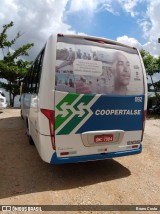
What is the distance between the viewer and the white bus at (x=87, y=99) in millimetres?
4359

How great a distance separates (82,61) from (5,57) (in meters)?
17.3

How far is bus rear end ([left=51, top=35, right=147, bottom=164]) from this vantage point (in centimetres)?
439

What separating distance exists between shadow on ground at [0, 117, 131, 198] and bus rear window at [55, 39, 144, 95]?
1846mm

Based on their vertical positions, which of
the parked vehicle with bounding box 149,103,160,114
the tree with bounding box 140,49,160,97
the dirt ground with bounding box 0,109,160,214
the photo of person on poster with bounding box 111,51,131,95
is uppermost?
the tree with bounding box 140,49,160,97

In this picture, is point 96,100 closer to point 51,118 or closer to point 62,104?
point 62,104

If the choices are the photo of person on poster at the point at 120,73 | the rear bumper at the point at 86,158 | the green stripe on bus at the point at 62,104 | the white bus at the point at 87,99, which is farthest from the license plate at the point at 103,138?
the photo of person on poster at the point at 120,73

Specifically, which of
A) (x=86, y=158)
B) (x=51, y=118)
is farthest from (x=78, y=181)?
(x=51, y=118)

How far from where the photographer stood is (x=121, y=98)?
480 cm

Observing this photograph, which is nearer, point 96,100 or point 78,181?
point 96,100

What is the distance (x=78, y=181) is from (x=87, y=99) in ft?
5.64

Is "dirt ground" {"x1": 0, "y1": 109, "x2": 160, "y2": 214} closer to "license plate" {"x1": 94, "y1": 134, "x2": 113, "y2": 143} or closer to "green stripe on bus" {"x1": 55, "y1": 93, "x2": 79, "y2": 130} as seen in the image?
"license plate" {"x1": 94, "y1": 134, "x2": 113, "y2": 143}

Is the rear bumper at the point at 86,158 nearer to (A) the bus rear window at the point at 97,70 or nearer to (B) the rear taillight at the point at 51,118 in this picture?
(B) the rear taillight at the point at 51,118

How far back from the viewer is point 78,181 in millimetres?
4867

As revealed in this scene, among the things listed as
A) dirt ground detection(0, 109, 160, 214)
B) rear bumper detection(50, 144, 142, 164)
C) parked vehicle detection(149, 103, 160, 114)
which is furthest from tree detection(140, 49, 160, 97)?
rear bumper detection(50, 144, 142, 164)
